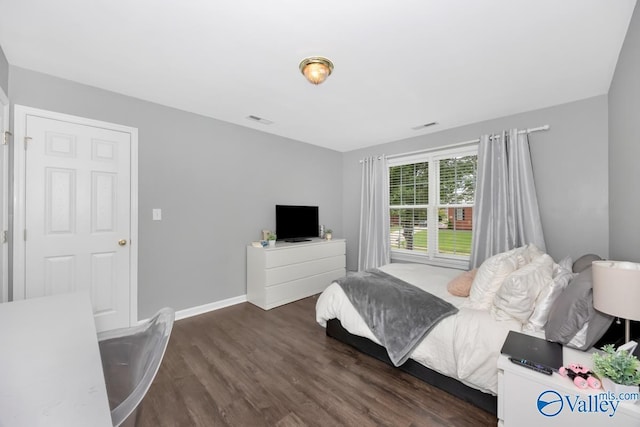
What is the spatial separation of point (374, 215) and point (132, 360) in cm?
376

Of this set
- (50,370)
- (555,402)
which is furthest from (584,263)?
(50,370)

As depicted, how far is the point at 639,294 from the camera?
117 cm

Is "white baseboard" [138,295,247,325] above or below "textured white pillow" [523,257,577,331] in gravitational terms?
below

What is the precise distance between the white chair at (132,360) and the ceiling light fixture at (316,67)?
1.82m

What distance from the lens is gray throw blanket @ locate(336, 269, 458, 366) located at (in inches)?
76.5

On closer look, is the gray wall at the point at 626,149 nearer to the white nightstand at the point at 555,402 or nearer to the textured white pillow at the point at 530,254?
the textured white pillow at the point at 530,254

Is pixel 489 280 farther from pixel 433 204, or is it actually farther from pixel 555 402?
pixel 433 204

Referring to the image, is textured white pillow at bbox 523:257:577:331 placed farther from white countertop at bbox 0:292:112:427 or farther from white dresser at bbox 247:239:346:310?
white dresser at bbox 247:239:346:310

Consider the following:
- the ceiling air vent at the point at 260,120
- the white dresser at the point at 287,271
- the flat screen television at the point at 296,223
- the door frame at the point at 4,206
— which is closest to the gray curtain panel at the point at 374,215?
the white dresser at the point at 287,271

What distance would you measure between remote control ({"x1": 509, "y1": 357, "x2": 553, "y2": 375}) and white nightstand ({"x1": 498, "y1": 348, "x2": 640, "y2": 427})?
0.6 inches

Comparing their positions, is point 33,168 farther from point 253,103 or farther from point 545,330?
point 545,330

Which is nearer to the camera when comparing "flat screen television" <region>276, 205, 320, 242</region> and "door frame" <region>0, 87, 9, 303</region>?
"door frame" <region>0, 87, 9, 303</region>

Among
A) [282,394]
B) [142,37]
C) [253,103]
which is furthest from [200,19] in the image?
[282,394]

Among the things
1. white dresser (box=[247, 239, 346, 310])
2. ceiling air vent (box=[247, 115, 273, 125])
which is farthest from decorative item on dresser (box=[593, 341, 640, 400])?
ceiling air vent (box=[247, 115, 273, 125])
